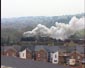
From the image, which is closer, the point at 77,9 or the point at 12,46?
the point at 77,9

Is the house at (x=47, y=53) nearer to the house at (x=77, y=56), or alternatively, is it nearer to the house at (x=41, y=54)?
the house at (x=41, y=54)

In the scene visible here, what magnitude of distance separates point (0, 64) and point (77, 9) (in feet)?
3.22

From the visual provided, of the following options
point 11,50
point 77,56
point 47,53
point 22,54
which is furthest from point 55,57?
point 11,50

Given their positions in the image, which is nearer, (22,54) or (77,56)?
(77,56)

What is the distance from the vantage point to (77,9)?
165 centimetres

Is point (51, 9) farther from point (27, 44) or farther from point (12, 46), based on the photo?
point (12, 46)

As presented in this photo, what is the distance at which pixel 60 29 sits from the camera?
168 centimetres

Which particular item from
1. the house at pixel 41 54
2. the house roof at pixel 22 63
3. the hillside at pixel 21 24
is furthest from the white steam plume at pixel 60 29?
the house roof at pixel 22 63

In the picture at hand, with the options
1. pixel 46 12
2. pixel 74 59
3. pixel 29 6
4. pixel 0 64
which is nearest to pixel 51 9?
pixel 46 12

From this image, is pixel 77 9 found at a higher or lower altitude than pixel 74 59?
higher

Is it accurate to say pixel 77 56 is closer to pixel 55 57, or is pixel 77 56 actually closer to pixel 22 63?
pixel 55 57

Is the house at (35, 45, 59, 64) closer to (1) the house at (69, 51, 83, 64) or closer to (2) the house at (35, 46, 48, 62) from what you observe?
(2) the house at (35, 46, 48, 62)

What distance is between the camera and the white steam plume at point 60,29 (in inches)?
64.8

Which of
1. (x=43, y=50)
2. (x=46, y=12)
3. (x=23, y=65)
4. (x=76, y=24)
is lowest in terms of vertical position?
(x=23, y=65)
